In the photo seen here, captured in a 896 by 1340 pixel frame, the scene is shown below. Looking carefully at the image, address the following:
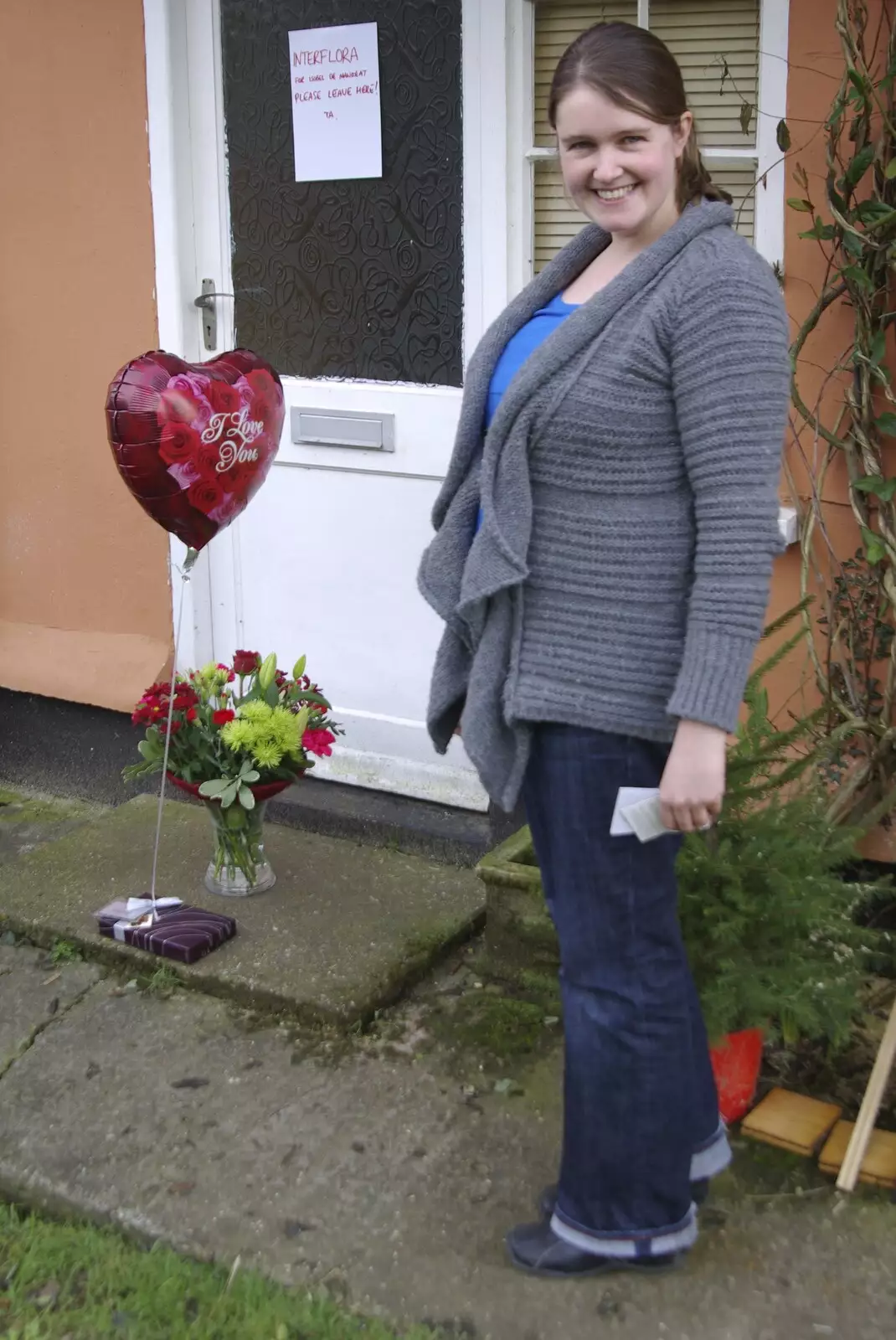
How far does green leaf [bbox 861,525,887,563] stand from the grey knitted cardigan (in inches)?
45.9

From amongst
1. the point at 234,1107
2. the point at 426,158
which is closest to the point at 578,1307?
the point at 234,1107

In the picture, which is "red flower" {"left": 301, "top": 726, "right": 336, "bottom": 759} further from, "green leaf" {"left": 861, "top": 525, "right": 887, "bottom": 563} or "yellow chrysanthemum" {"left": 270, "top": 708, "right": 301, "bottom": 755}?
"green leaf" {"left": 861, "top": 525, "right": 887, "bottom": 563}

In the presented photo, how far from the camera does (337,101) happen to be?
3779 millimetres

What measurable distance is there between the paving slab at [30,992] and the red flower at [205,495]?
46.5 inches

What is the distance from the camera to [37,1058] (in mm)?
3045

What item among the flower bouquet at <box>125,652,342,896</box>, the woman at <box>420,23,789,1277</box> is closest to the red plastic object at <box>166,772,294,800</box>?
the flower bouquet at <box>125,652,342,896</box>

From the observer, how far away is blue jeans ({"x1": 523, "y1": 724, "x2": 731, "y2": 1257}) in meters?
2.06

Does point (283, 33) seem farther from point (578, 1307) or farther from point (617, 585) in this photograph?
point (578, 1307)

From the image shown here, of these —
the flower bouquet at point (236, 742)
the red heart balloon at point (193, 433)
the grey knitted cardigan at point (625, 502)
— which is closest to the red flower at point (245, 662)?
the flower bouquet at point (236, 742)

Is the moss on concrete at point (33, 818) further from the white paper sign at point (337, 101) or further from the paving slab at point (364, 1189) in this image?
the white paper sign at point (337, 101)

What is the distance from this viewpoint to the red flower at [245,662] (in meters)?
3.52

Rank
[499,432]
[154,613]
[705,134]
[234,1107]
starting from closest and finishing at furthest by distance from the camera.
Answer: [499,432] → [234,1107] → [705,134] → [154,613]

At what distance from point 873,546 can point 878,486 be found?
131mm

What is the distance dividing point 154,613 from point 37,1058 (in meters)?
1.67
